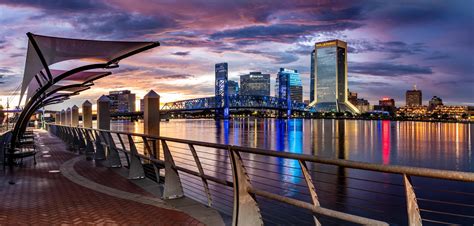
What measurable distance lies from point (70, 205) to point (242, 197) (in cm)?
356

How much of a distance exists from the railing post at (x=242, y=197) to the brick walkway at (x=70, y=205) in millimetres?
1172

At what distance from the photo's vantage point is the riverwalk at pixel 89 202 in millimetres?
5609

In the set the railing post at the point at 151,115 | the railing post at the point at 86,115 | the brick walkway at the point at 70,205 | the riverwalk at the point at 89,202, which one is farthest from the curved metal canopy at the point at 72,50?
the railing post at the point at 86,115

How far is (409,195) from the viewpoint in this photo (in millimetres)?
2695

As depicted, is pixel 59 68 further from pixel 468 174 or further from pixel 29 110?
pixel 468 174

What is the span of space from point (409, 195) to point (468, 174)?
0.46 meters

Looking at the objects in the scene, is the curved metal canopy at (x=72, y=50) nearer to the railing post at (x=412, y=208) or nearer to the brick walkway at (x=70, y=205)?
the brick walkway at (x=70, y=205)

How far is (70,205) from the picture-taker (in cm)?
650

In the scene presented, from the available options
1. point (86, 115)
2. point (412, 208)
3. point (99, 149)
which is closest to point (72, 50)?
point (99, 149)

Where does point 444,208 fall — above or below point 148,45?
below

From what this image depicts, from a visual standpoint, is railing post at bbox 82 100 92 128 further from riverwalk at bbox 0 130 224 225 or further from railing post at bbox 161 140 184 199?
railing post at bbox 161 140 184 199

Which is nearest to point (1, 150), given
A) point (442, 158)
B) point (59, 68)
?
point (59, 68)

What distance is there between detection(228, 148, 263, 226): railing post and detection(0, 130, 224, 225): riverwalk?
3.32 ft

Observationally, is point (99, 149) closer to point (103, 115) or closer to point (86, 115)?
point (103, 115)
